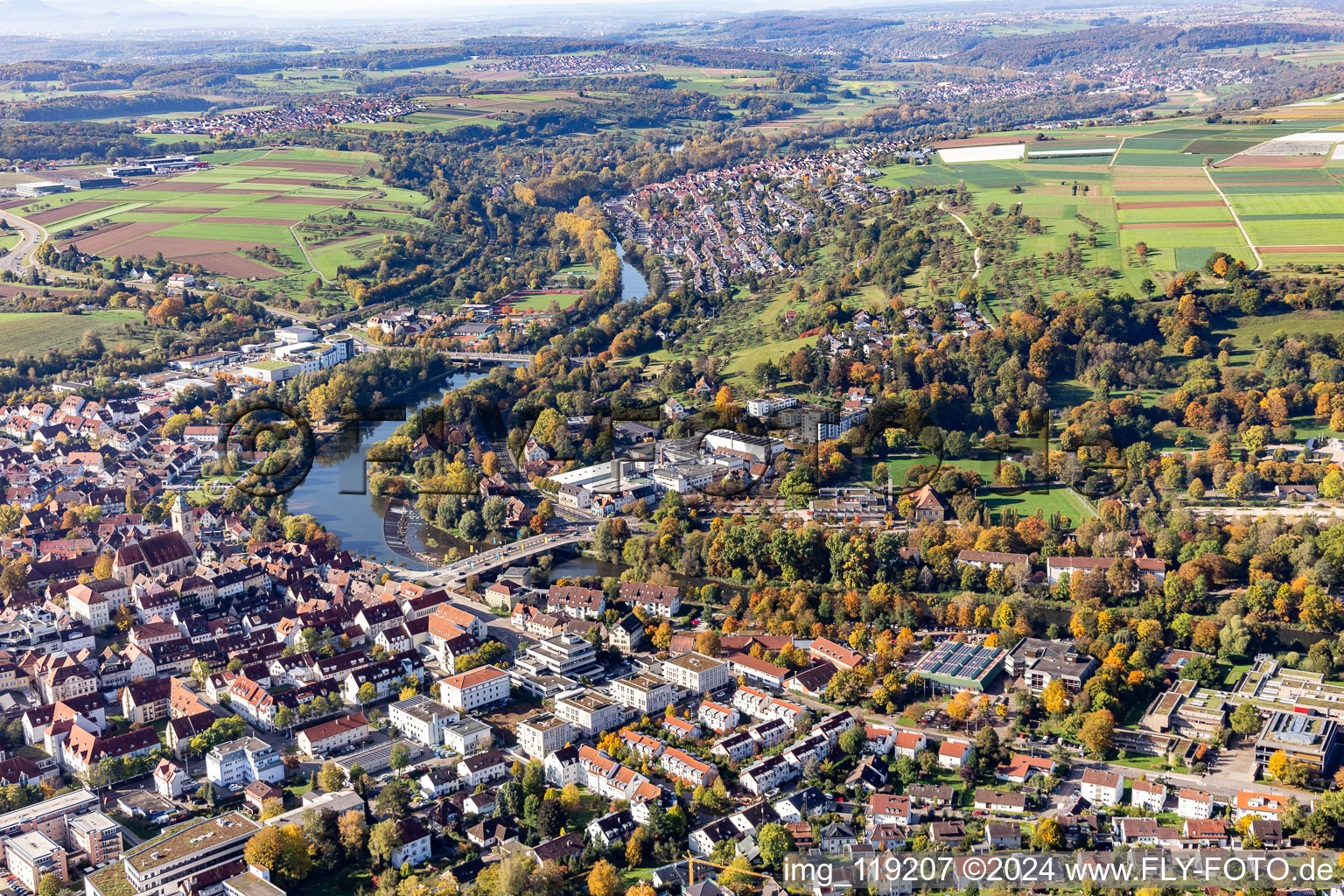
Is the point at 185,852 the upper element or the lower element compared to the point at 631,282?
lower

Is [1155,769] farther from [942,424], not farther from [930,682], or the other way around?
[942,424]

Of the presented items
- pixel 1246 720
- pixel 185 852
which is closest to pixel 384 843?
pixel 185 852

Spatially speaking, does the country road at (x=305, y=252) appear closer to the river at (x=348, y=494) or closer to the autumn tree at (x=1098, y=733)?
the river at (x=348, y=494)

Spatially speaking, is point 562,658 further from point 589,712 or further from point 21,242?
point 21,242

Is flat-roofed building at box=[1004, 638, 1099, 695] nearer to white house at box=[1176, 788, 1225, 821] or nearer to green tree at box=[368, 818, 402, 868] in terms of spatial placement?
white house at box=[1176, 788, 1225, 821]

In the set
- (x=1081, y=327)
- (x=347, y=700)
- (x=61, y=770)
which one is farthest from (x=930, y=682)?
(x=1081, y=327)
